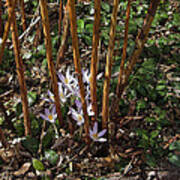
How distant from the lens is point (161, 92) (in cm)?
150

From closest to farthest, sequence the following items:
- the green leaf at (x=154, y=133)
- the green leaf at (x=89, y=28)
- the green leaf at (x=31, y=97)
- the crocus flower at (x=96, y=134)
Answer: the crocus flower at (x=96, y=134) < the green leaf at (x=154, y=133) < the green leaf at (x=31, y=97) < the green leaf at (x=89, y=28)

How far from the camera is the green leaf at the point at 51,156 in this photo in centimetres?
128

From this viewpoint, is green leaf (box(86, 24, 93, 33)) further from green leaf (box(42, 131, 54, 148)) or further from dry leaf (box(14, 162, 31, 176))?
dry leaf (box(14, 162, 31, 176))

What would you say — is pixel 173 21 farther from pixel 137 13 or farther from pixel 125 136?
pixel 125 136

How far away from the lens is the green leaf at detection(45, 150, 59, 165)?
1278 mm

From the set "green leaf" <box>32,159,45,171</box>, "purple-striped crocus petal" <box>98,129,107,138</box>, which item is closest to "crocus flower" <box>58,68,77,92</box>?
"purple-striped crocus petal" <box>98,129,107,138</box>

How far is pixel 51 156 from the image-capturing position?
4.22ft

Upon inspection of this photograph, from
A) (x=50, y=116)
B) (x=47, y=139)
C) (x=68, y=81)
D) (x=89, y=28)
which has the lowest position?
(x=47, y=139)

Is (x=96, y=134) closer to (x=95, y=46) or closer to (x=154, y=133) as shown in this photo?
(x=154, y=133)

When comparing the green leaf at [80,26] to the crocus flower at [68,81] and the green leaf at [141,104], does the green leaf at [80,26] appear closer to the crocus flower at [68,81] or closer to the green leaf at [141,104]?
the crocus flower at [68,81]

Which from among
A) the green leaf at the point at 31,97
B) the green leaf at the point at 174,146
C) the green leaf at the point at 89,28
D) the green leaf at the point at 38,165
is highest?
the green leaf at the point at 89,28

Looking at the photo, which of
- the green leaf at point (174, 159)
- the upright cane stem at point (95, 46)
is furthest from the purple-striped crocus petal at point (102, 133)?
the green leaf at point (174, 159)

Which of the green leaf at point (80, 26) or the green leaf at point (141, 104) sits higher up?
the green leaf at point (80, 26)

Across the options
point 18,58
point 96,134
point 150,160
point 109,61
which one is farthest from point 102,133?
point 18,58
